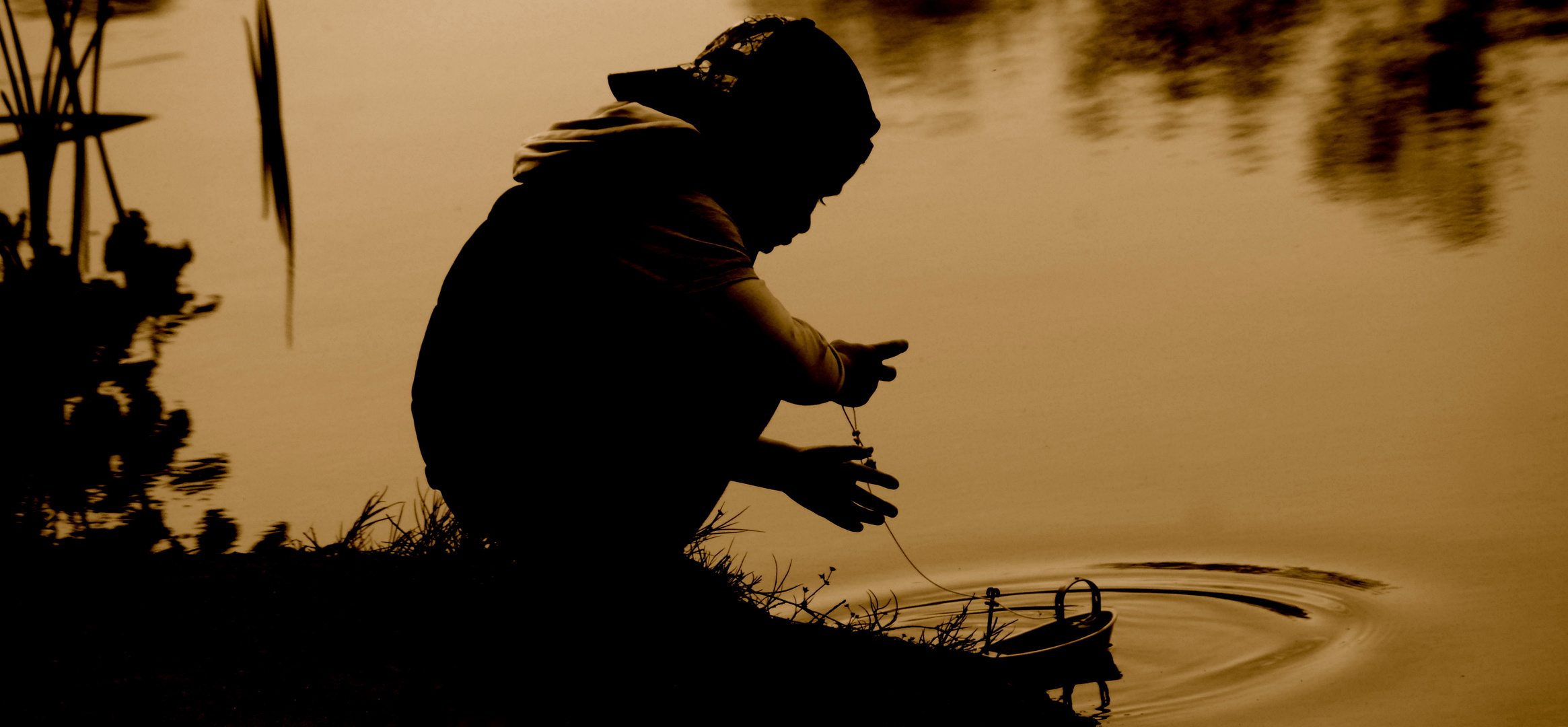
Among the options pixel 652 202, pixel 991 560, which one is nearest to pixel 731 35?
pixel 652 202

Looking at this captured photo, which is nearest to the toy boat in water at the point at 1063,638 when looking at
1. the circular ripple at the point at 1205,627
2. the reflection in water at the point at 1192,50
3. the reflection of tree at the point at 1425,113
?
the circular ripple at the point at 1205,627

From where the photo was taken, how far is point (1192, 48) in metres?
8.04

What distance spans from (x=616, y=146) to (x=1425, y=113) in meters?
6.52

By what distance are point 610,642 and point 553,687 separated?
13 cm

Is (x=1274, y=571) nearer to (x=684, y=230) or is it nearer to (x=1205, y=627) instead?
(x=1205, y=627)

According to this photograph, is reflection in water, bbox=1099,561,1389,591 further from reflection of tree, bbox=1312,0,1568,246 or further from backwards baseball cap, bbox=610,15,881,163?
backwards baseball cap, bbox=610,15,881,163

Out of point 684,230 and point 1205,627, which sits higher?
point 1205,627

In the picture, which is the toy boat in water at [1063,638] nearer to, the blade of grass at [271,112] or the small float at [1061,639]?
the small float at [1061,639]

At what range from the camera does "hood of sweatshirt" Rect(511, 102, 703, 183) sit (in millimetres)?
1830

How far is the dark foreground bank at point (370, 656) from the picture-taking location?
2.72 m

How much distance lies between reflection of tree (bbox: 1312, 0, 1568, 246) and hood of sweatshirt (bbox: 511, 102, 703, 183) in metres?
5.06

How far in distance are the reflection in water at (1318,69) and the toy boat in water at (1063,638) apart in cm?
359

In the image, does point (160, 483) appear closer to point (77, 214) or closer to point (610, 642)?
point (77, 214)

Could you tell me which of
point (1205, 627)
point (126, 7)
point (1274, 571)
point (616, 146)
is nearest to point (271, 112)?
point (616, 146)
